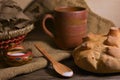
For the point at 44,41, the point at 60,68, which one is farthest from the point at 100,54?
the point at 44,41

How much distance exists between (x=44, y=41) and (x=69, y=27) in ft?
0.35

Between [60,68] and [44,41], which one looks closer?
[60,68]

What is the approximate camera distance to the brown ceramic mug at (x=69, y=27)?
0.64 meters

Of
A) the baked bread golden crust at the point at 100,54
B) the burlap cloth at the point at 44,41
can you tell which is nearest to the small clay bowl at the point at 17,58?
the burlap cloth at the point at 44,41

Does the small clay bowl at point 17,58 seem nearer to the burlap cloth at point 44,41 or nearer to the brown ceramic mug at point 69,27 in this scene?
the burlap cloth at point 44,41

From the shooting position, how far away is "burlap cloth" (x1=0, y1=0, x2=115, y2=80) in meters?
0.56

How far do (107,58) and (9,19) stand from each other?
0.26m

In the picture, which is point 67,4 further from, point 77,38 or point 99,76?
point 99,76

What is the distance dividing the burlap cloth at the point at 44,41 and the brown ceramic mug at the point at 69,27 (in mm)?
29

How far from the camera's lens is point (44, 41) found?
71 cm

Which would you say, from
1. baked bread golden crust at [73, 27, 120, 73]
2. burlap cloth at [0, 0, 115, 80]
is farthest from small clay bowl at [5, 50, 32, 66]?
baked bread golden crust at [73, 27, 120, 73]

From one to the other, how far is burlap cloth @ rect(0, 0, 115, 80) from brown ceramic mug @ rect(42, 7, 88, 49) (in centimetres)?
3

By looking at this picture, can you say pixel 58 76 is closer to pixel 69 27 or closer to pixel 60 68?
pixel 60 68

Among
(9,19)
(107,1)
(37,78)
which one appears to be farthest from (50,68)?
(107,1)
